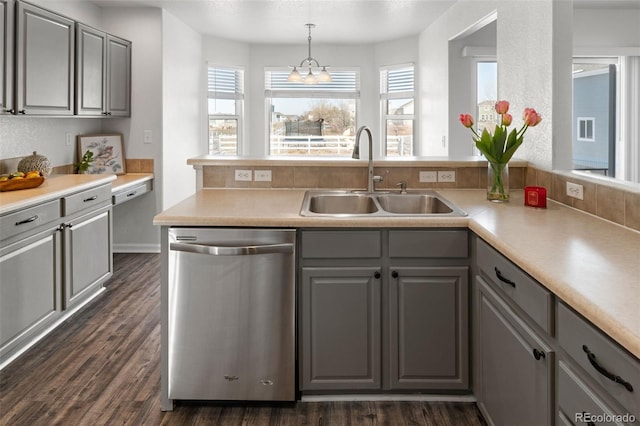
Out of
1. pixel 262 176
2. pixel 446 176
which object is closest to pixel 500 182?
pixel 446 176

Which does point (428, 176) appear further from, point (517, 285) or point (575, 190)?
point (517, 285)

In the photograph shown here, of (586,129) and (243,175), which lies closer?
(243,175)

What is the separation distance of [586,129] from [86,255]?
15.9 ft

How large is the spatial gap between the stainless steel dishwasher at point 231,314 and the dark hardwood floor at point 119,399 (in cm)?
9

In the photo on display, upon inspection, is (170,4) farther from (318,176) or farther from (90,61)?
(318,176)

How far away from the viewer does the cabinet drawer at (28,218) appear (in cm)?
277

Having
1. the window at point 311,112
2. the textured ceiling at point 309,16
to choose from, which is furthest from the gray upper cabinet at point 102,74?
the window at point 311,112

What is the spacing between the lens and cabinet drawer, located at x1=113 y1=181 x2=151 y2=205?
184 inches

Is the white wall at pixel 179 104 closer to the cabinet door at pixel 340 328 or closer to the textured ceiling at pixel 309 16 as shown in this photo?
the textured ceiling at pixel 309 16

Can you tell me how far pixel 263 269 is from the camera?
2322 mm

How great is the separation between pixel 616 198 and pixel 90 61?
4109mm

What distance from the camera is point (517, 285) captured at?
5.62 ft

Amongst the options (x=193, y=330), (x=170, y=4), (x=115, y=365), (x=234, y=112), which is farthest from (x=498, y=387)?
(x=234, y=112)

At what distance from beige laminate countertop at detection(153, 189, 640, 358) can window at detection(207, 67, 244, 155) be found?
428 centimetres
